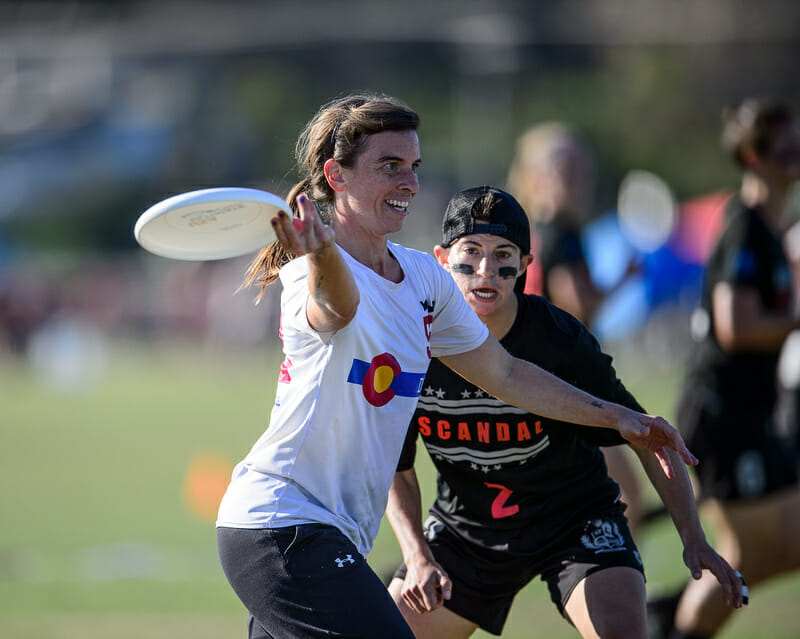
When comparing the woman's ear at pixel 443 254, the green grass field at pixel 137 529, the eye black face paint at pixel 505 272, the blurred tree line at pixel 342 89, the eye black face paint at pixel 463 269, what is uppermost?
the blurred tree line at pixel 342 89

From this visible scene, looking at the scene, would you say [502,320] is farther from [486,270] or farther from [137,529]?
[137,529]

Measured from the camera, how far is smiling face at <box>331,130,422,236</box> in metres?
3.51

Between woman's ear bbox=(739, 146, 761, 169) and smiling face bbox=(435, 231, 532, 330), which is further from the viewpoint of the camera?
woman's ear bbox=(739, 146, 761, 169)

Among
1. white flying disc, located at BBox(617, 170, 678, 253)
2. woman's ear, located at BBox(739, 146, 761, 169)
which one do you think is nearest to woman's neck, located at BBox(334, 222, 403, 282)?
woman's ear, located at BBox(739, 146, 761, 169)

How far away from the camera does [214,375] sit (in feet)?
88.1

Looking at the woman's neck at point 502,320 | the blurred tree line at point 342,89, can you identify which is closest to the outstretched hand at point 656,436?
the woman's neck at point 502,320

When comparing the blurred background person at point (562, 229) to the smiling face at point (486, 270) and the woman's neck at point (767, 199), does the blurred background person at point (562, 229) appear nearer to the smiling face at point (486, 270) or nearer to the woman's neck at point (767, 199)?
the woman's neck at point (767, 199)

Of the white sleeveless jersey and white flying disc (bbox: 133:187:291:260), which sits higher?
white flying disc (bbox: 133:187:291:260)

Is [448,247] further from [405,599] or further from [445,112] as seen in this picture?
[445,112]

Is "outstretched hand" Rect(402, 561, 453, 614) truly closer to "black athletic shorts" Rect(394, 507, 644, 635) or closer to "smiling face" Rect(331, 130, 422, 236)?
"black athletic shorts" Rect(394, 507, 644, 635)

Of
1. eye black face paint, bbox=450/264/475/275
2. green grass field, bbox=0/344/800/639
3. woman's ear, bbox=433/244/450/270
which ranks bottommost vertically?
green grass field, bbox=0/344/800/639

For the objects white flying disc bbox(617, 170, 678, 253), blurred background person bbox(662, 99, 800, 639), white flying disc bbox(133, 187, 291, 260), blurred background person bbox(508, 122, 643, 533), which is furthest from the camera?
white flying disc bbox(617, 170, 678, 253)

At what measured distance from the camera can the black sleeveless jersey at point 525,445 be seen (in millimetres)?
4035

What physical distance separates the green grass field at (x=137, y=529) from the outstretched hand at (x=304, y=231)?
13.1ft
